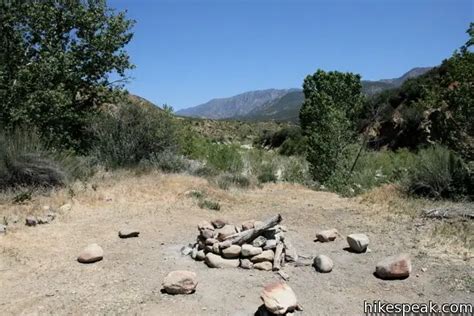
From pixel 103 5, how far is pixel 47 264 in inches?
403

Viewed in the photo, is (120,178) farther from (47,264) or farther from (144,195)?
(47,264)

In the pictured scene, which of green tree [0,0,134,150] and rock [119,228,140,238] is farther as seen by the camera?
green tree [0,0,134,150]

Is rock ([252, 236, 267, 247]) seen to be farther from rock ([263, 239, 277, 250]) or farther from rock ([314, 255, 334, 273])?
rock ([314, 255, 334, 273])

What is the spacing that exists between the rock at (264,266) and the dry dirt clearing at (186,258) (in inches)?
3.7

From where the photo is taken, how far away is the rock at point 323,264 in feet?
21.1

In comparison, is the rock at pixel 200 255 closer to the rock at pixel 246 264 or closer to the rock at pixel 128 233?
the rock at pixel 246 264

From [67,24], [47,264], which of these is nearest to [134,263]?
[47,264]

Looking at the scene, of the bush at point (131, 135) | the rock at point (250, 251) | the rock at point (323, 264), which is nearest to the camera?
the rock at point (323, 264)

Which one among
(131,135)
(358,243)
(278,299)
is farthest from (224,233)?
A: (131,135)

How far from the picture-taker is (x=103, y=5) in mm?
14875

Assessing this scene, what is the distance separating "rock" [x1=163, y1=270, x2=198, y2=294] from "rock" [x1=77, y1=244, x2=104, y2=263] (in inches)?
65.0

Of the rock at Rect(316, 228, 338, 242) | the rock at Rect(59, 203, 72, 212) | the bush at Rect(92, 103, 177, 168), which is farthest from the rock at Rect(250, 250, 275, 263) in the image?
the bush at Rect(92, 103, 177, 168)

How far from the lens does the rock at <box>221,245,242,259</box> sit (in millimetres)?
6793

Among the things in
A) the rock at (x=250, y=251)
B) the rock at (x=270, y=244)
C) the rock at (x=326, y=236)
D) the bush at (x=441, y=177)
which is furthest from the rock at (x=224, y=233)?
the bush at (x=441, y=177)
